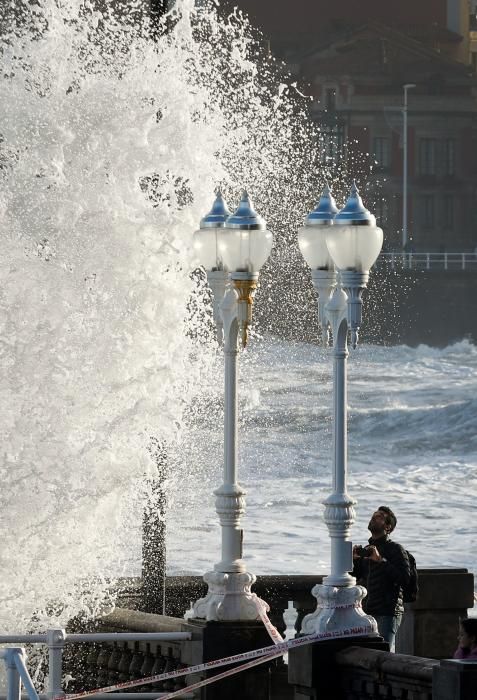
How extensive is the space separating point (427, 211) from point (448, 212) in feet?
4.29

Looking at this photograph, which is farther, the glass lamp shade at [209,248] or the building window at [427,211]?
the building window at [427,211]

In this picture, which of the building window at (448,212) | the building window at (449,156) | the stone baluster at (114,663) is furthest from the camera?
the building window at (449,156)

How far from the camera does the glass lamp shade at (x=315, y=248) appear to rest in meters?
9.44

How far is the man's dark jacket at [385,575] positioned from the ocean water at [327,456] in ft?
90.9

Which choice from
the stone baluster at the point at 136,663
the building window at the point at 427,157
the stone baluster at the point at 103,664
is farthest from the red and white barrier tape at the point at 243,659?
the building window at the point at 427,157

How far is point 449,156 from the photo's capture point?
96.8 metres

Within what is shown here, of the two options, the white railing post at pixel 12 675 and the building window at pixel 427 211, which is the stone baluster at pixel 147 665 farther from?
the building window at pixel 427 211

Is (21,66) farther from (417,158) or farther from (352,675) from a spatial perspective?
(417,158)


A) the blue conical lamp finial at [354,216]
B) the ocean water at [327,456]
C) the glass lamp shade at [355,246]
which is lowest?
the ocean water at [327,456]

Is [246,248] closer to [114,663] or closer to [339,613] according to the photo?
[339,613]

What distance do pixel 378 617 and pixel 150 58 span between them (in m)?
7.40

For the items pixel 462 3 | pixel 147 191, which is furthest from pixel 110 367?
pixel 462 3

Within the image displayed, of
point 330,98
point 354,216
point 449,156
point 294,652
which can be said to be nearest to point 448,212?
point 449,156

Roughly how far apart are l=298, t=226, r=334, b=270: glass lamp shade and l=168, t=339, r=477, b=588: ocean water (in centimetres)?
2842
